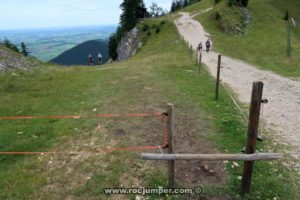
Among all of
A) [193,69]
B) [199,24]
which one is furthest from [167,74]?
[199,24]

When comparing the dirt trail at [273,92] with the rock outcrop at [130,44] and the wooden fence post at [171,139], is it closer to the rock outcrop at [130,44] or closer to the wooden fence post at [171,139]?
the wooden fence post at [171,139]

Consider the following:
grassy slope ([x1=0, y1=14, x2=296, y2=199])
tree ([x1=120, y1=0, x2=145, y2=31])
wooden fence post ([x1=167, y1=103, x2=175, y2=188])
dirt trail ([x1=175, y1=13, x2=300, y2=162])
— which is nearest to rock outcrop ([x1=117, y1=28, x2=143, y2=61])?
tree ([x1=120, y1=0, x2=145, y2=31])

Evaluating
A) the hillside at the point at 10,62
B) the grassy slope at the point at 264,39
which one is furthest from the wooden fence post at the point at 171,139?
the hillside at the point at 10,62

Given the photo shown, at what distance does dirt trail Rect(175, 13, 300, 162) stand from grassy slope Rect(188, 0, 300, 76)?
2.48 metres

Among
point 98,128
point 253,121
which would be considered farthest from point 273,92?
point 253,121

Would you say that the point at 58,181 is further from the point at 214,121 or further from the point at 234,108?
the point at 234,108

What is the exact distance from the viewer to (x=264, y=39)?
45156mm

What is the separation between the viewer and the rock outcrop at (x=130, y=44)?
57.7 metres

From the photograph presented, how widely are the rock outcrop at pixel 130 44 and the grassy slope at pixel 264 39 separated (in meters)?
13.6

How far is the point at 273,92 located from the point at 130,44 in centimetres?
4503

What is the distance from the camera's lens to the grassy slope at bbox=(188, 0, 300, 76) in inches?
1185

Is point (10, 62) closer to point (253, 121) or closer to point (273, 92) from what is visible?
point (273, 92)

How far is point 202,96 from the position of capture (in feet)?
56.5

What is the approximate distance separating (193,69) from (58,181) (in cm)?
1966
